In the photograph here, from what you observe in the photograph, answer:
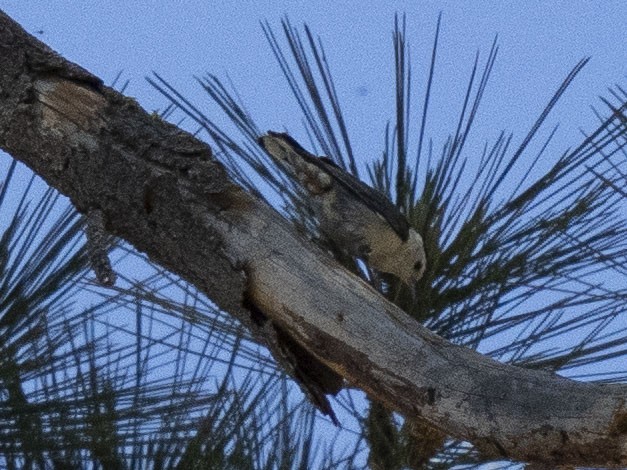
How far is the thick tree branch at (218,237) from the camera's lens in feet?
2.93

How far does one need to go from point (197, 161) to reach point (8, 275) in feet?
1.12

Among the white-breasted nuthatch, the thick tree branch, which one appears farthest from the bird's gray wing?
the thick tree branch

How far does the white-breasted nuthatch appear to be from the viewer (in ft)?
3.72

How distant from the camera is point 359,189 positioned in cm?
115

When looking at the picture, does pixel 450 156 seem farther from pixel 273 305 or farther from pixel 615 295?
pixel 273 305

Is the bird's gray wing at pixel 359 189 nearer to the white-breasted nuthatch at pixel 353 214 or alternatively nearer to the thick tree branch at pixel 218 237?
the white-breasted nuthatch at pixel 353 214

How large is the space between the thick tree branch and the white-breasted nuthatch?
0.13m

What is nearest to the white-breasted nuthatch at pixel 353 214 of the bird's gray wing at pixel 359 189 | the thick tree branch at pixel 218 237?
the bird's gray wing at pixel 359 189

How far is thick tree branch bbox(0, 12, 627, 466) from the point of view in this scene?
2.93ft

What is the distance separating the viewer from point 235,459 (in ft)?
4.31

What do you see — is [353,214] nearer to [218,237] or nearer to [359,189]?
[359,189]

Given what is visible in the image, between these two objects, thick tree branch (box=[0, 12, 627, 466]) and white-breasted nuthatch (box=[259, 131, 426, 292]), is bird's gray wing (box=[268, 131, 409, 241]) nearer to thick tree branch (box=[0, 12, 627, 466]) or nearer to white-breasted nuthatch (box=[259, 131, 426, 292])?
white-breasted nuthatch (box=[259, 131, 426, 292])

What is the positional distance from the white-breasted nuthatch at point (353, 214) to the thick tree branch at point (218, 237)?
131 millimetres

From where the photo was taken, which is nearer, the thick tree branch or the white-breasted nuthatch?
A: the thick tree branch
